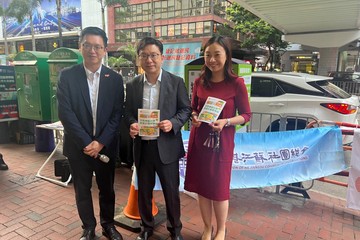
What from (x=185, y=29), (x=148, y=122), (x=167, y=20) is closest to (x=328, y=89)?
(x=148, y=122)

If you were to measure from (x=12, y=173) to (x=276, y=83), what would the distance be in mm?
5104

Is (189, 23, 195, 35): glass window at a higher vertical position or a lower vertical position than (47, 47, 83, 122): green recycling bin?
higher

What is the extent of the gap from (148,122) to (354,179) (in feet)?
8.27

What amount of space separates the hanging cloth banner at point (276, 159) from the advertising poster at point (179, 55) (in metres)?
1.51

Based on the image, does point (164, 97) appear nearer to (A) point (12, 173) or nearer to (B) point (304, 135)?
(B) point (304, 135)

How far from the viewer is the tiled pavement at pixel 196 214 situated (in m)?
2.88

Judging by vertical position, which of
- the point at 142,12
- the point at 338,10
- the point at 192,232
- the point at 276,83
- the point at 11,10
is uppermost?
the point at 142,12

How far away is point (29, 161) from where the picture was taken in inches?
196

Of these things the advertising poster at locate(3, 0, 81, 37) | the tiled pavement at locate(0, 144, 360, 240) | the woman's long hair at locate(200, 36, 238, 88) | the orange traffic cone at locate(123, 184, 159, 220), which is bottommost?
the tiled pavement at locate(0, 144, 360, 240)

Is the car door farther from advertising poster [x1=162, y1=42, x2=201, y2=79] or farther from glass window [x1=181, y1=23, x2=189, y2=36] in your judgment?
glass window [x1=181, y1=23, x2=189, y2=36]

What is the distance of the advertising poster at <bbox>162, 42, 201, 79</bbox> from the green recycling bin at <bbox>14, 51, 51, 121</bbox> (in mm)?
2577

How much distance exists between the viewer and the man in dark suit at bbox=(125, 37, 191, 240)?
2.33 metres

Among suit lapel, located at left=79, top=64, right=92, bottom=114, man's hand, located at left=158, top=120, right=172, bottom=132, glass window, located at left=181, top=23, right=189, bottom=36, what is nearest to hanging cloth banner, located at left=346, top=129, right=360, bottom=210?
man's hand, located at left=158, top=120, right=172, bottom=132

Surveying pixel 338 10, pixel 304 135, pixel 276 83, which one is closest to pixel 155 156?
pixel 304 135
